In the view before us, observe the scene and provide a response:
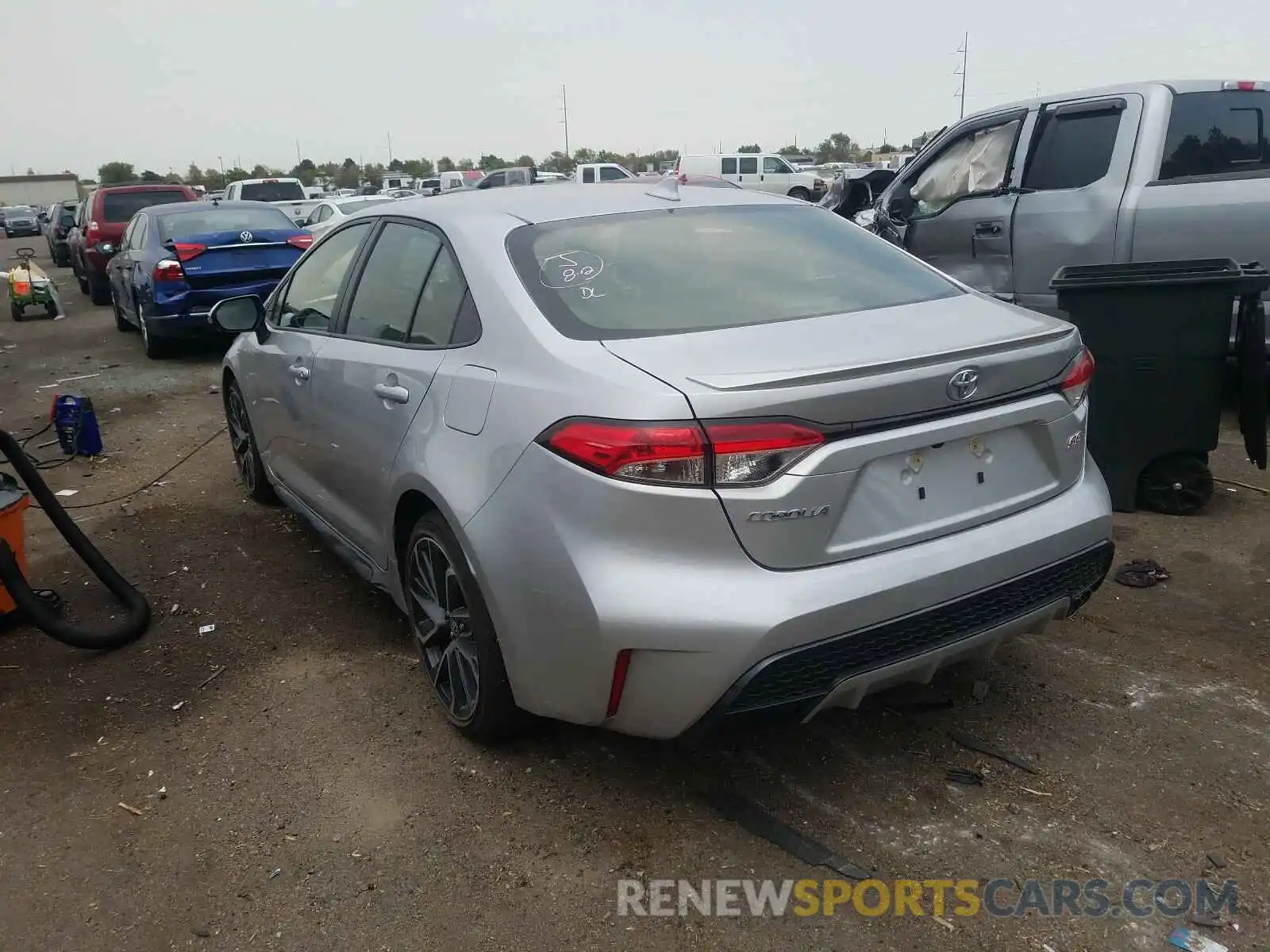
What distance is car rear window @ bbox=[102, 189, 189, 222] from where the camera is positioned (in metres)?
15.8

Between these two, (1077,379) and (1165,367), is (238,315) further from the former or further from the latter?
(1165,367)

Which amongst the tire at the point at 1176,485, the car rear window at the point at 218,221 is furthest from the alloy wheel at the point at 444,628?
the car rear window at the point at 218,221

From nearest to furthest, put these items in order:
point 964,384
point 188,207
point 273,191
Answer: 1. point 964,384
2. point 188,207
3. point 273,191

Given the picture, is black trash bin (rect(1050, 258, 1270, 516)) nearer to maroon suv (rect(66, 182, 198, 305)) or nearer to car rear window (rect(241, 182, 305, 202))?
Answer: maroon suv (rect(66, 182, 198, 305))

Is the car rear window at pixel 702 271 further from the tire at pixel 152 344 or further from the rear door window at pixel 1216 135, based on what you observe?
the tire at pixel 152 344

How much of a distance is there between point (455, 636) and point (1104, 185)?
16.7 feet

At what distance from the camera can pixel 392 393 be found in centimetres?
327

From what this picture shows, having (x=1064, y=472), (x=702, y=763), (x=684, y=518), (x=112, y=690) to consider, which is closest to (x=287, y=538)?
(x=112, y=690)

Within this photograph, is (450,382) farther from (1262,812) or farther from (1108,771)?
(1262,812)

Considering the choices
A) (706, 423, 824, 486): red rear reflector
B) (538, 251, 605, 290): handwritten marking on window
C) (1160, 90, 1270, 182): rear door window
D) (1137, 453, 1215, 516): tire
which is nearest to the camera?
(706, 423, 824, 486): red rear reflector

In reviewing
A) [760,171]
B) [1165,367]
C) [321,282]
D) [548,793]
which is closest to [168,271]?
[321,282]

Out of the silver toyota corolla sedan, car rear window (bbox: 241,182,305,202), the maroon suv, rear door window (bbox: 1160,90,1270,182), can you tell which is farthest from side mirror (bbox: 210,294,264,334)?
car rear window (bbox: 241,182,305,202)

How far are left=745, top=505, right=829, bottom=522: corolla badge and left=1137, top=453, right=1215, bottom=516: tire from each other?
3.22 meters

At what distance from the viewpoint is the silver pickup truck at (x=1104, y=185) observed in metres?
5.86
